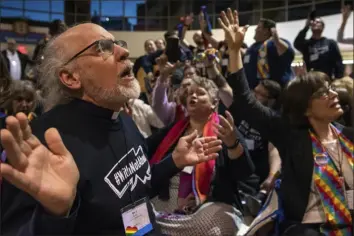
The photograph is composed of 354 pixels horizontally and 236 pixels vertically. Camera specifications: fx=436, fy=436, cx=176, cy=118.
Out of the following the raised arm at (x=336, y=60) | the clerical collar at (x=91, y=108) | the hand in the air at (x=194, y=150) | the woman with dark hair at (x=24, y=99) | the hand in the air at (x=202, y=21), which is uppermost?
the hand in the air at (x=202, y=21)

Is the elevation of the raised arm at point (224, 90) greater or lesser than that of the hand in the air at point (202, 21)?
lesser

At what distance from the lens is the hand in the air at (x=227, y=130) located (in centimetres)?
204

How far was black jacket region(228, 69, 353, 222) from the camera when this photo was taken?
1962 mm

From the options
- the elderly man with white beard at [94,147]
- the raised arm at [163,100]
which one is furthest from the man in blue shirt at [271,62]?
the elderly man with white beard at [94,147]

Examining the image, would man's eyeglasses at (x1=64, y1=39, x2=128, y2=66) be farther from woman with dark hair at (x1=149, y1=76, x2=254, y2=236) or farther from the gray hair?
woman with dark hair at (x1=149, y1=76, x2=254, y2=236)

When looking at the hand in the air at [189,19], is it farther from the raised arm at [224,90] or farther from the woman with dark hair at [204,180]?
the woman with dark hair at [204,180]

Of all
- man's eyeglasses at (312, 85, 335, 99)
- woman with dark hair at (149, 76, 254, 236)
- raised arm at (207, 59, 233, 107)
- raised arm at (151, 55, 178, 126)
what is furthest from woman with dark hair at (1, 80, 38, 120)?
man's eyeglasses at (312, 85, 335, 99)

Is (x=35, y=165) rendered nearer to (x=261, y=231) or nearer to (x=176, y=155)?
(x=176, y=155)

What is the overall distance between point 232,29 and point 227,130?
1.57ft

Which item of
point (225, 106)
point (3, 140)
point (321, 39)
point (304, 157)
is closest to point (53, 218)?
point (3, 140)

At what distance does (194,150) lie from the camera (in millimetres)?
1630

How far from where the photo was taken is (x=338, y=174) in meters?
1.96

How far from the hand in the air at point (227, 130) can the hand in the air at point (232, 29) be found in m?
0.33

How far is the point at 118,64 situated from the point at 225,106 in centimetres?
159
